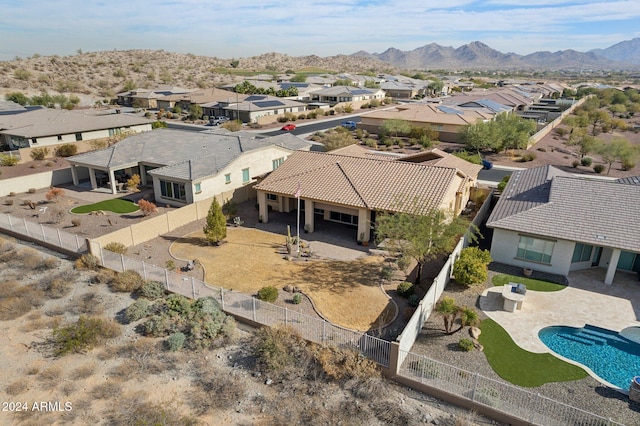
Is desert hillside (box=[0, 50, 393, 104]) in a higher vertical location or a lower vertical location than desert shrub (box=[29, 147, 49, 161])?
higher

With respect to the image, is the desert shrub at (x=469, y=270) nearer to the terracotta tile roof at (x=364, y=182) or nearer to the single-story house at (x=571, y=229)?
the single-story house at (x=571, y=229)

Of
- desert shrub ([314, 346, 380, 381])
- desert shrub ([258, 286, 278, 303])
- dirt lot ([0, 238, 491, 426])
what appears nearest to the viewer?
dirt lot ([0, 238, 491, 426])

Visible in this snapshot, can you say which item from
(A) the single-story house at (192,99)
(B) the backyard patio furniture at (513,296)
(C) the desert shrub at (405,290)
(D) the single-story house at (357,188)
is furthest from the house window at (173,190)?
(A) the single-story house at (192,99)

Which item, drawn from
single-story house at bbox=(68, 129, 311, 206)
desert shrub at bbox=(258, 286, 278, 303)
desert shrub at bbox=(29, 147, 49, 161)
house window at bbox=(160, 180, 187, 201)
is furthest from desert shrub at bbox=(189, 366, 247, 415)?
desert shrub at bbox=(29, 147, 49, 161)

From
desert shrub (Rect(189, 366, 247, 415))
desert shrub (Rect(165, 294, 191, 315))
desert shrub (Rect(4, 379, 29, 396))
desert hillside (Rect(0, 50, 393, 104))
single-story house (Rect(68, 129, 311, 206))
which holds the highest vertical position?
desert hillside (Rect(0, 50, 393, 104))

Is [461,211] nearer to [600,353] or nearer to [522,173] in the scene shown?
[522,173]

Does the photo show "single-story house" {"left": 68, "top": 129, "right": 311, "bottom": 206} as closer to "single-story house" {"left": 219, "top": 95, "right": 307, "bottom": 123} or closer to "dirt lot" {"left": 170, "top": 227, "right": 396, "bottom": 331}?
"dirt lot" {"left": 170, "top": 227, "right": 396, "bottom": 331}

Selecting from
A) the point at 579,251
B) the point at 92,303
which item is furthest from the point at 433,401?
the point at 92,303
